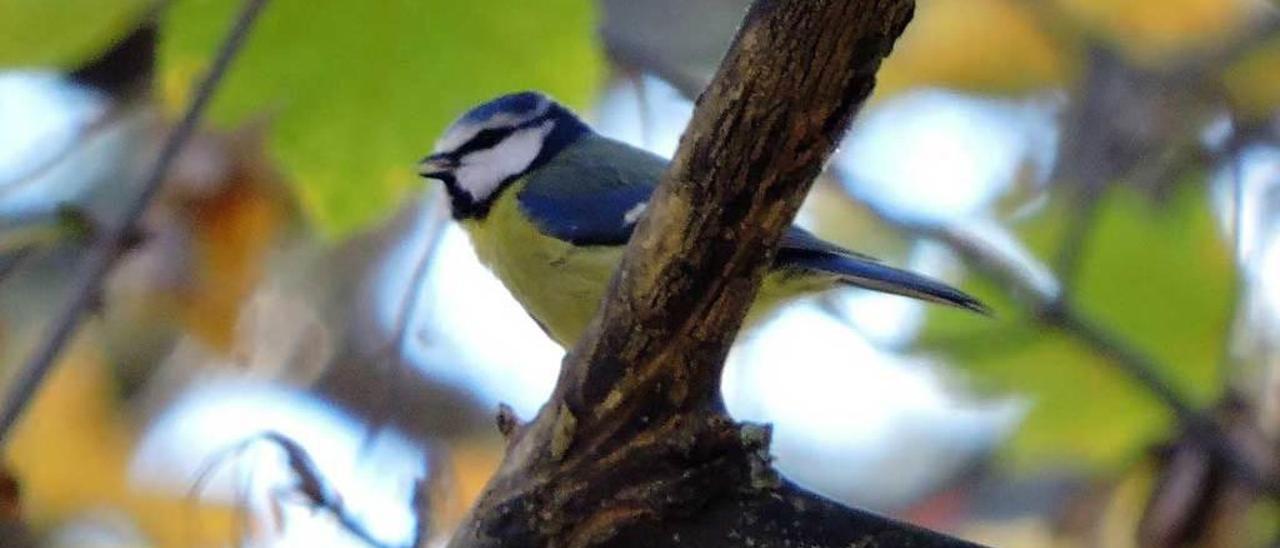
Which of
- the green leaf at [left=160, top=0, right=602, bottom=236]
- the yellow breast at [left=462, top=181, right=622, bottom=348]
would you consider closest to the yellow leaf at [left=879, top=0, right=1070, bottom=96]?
the yellow breast at [left=462, top=181, right=622, bottom=348]

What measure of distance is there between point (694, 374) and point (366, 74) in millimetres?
308

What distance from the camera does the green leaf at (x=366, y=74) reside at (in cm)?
88

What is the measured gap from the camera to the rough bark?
0.62 m

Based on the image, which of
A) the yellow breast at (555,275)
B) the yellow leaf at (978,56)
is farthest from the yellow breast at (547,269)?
the yellow leaf at (978,56)

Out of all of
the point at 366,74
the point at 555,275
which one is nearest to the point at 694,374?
the point at 366,74

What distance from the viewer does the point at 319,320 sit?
1.62m

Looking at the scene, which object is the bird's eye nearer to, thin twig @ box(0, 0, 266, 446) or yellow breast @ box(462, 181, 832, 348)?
yellow breast @ box(462, 181, 832, 348)

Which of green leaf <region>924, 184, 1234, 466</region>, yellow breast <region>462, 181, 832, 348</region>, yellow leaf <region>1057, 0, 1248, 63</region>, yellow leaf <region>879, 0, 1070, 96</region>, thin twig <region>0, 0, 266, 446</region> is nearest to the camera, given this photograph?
thin twig <region>0, 0, 266, 446</region>

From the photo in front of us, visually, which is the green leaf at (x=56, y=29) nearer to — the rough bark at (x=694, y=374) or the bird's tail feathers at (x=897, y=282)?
the rough bark at (x=694, y=374)

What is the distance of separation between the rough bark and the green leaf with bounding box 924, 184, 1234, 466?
69cm

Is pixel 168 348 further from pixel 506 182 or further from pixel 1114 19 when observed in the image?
pixel 1114 19

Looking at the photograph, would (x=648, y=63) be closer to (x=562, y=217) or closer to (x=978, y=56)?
(x=562, y=217)

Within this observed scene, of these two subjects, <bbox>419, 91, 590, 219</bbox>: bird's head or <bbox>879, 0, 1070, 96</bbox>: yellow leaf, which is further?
<bbox>879, 0, 1070, 96</bbox>: yellow leaf

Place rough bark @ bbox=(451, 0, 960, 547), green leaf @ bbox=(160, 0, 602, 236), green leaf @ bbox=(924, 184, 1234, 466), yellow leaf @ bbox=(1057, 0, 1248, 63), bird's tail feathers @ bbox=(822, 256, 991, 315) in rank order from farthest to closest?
yellow leaf @ bbox=(1057, 0, 1248, 63), green leaf @ bbox=(924, 184, 1234, 466), bird's tail feathers @ bbox=(822, 256, 991, 315), green leaf @ bbox=(160, 0, 602, 236), rough bark @ bbox=(451, 0, 960, 547)
